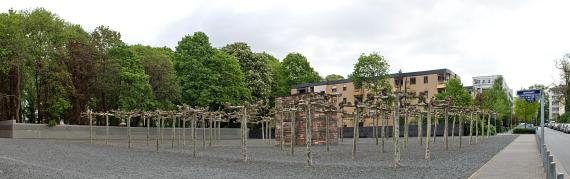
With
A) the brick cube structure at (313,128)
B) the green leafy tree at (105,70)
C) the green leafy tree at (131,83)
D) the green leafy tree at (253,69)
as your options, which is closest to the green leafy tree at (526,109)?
the green leafy tree at (253,69)

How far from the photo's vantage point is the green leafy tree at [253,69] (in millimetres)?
68438

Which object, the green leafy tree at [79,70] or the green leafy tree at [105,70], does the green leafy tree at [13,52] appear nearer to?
the green leafy tree at [79,70]

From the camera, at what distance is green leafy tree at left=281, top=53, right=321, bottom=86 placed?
84000mm

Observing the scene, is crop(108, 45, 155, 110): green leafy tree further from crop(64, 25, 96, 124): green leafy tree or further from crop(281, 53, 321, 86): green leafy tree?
crop(281, 53, 321, 86): green leafy tree

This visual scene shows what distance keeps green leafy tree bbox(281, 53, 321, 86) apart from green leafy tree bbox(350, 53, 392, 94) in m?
13.3

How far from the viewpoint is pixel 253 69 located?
7012cm

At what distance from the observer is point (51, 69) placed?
4272cm

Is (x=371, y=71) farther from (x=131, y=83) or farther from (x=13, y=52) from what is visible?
(x=13, y=52)

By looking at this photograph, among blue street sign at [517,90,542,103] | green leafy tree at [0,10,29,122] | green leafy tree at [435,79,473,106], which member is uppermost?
green leafy tree at [0,10,29,122]

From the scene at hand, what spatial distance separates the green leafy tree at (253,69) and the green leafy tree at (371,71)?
12.6m

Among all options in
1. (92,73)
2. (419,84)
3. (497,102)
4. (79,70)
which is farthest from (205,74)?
(497,102)

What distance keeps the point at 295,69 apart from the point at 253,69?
16.3 meters

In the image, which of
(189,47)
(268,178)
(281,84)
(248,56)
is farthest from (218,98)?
(268,178)

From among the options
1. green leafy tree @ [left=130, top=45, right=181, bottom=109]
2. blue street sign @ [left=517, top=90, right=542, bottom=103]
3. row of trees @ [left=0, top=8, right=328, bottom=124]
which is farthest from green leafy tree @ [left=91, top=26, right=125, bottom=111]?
blue street sign @ [left=517, top=90, right=542, bottom=103]
